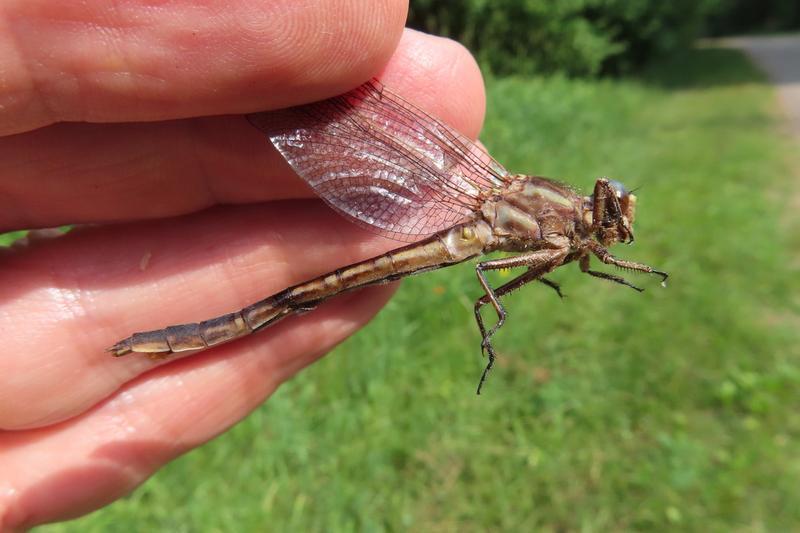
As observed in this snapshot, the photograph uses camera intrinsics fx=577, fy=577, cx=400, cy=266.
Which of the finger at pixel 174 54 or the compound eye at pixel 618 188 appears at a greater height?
the finger at pixel 174 54

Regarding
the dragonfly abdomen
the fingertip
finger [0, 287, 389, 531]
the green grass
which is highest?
the fingertip

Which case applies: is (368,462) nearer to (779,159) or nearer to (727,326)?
(727,326)

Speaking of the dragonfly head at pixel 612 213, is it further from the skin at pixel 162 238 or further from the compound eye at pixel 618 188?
the skin at pixel 162 238

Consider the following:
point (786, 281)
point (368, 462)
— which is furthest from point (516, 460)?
point (786, 281)

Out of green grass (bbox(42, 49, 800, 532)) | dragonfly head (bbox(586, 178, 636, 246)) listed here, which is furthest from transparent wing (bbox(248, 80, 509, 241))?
green grass (bbox(42, 49, 800, 532))

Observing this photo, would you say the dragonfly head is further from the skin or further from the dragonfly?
the skin

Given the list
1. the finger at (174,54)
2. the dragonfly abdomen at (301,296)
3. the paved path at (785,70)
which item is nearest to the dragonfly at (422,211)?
the dragonfly abdomen at (301,296)
